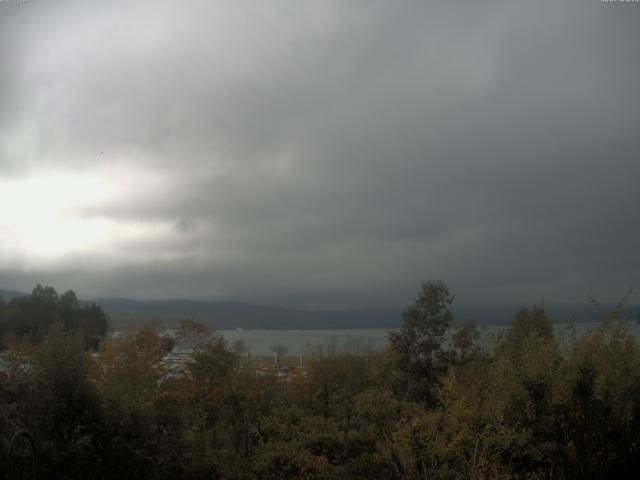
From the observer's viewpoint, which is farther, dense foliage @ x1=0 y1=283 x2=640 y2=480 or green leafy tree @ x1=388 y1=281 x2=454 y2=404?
green leafy tree @ x1=388 y1=281 x2=454 y2=404

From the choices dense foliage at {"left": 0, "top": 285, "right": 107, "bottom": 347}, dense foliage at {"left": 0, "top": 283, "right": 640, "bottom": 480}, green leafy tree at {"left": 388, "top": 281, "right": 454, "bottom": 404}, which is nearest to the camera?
dense foliage at {"left": 0, "top": 283, "right": 640, "bottom": 480}

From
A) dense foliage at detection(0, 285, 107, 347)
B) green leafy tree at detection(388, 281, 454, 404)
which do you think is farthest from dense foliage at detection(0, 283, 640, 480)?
dense foliage at detection(0, 285, 107, 347)

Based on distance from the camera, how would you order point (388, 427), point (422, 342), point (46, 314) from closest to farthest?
point (388, 427)
point (422, 342)
point (46, 314)

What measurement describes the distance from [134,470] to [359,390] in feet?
34.9

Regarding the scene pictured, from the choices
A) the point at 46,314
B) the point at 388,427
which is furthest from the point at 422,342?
the point at 46,314

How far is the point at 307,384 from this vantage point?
24188 millimetres

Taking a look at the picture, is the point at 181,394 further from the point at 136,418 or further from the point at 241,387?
the point at 136,418

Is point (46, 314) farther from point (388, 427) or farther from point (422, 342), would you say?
point (388, 427)

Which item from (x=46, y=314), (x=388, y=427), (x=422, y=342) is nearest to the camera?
(x=388, y=427)

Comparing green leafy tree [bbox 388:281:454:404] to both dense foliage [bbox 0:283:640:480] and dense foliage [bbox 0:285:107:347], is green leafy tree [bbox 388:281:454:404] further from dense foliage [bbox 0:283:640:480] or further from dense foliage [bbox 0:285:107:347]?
dense foliage [bbox 0:285:107:347]

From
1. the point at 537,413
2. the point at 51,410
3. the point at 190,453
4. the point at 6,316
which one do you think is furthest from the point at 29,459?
the point at 6,316

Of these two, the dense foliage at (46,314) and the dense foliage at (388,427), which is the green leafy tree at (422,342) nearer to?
the dense foliage at (388,427)

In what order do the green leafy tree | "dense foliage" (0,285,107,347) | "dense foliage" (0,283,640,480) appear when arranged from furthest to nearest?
"dense foliage" (0,285,107,347)
the green leafy tree
"dense foliage" (0,283,640,480)

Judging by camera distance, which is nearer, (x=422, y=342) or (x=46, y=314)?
(x=422, y=342)
